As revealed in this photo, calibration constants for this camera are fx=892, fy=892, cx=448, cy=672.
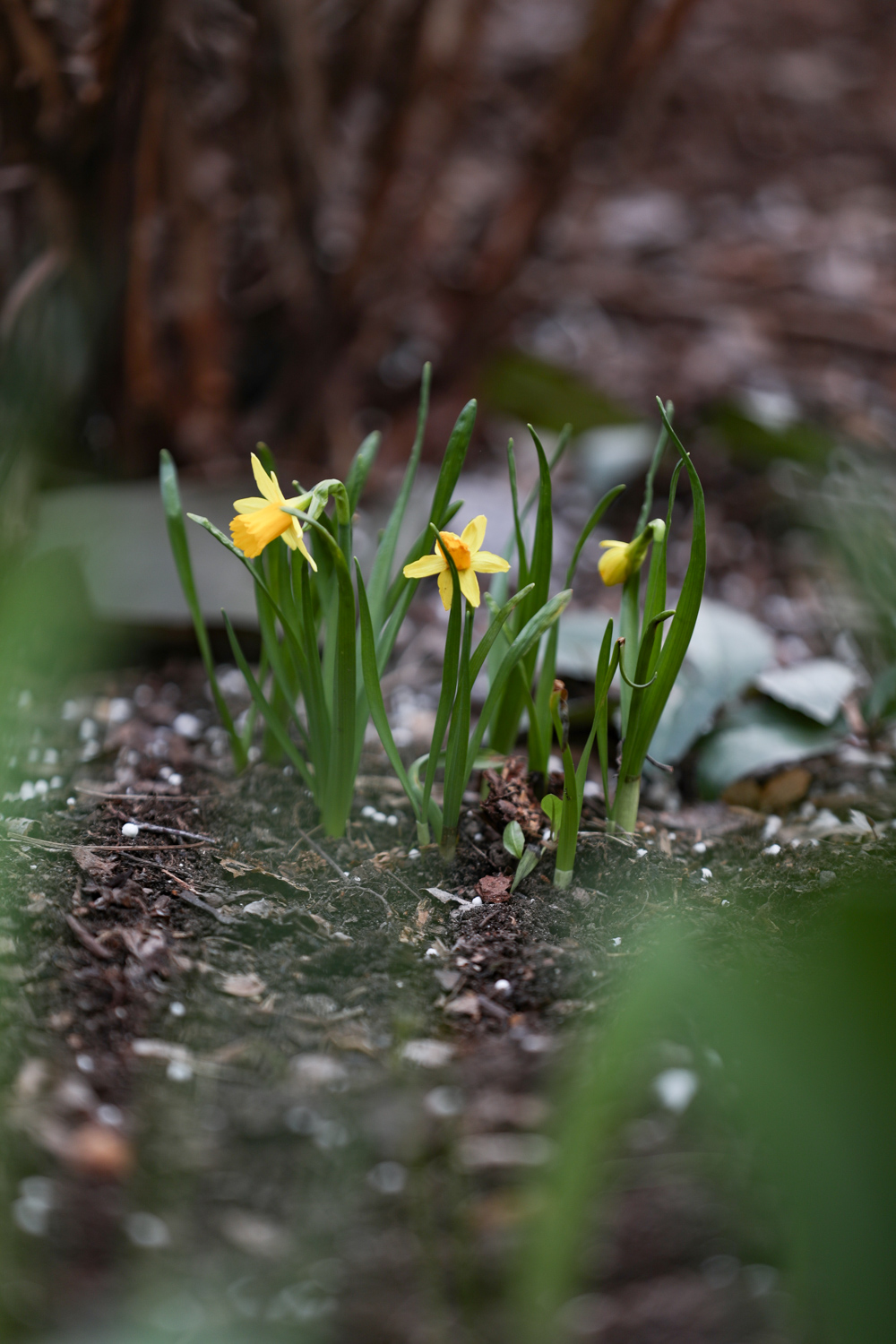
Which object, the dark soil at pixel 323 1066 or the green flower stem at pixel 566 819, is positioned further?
the green flower stem at pixel 566 819

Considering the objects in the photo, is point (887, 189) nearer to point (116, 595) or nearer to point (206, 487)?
point (206, 487)

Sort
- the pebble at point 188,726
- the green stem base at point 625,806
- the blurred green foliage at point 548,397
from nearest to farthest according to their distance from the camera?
the green stem base at point 625,806, the pebble at point 188,726, the blurred green foliage at point 548,397

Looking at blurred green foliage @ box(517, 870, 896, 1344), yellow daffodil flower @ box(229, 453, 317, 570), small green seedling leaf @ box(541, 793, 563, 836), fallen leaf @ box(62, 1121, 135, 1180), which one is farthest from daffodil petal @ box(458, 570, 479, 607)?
fallen leaf @ box(62, 1121, 135, 1180)

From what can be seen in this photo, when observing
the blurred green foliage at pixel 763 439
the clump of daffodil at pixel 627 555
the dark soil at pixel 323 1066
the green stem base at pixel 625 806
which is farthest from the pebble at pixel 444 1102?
the blurred green foliage at pixel 763 439

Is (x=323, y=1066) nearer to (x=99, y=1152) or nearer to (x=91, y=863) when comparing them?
(x=99, y=1152)

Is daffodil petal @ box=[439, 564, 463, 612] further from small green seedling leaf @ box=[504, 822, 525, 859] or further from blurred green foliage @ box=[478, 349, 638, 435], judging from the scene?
blurred green foliage @ box=[478, 349, 638, 435]

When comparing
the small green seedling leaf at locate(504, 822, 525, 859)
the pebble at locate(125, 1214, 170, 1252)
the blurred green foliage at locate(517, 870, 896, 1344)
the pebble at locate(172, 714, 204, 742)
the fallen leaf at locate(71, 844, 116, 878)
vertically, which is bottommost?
the pebble at locate(125, 1214, 170, 1252)

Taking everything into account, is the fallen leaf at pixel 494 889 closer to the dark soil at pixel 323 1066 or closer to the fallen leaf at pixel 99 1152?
the dark soil at pixel 323 1066
